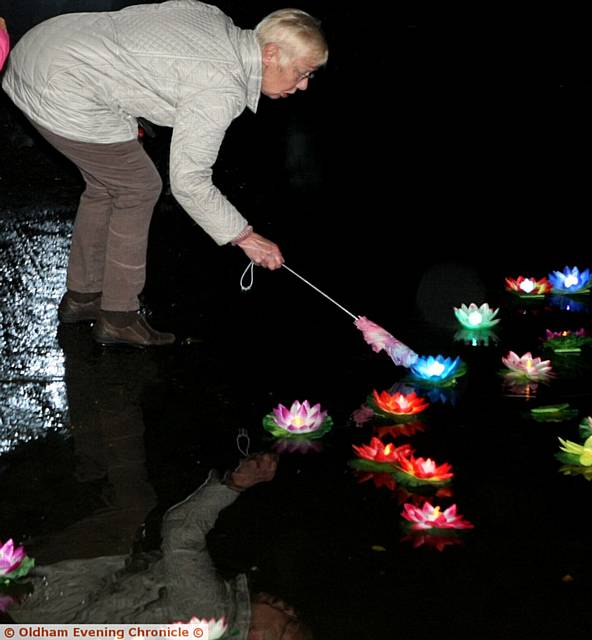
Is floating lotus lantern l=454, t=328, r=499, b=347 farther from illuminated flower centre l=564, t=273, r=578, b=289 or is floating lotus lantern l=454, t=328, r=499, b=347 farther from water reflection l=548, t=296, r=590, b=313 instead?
illuminated flower centre l=564, t=273, r=578, b=289

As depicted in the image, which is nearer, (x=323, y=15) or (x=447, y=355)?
(x=447, y=355)

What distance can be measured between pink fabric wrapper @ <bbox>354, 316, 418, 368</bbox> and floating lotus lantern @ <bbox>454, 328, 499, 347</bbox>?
17.1 inches

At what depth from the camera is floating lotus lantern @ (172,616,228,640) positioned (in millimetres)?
2574

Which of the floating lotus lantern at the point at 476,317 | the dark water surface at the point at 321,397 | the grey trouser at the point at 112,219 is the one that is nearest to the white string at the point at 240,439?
the dark water surface at the point at 321,397

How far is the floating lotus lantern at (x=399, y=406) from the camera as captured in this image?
388cm

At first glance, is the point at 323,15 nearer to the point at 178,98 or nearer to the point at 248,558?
the point at 178,98

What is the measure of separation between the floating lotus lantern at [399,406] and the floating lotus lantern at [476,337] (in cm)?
94

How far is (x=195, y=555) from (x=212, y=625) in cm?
39

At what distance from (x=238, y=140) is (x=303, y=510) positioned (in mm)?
6844

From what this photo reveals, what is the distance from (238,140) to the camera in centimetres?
968

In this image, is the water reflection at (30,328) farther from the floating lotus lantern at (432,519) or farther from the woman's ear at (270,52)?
the woman's ear at (270,52)

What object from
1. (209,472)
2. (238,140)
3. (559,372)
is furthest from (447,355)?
(238,140)

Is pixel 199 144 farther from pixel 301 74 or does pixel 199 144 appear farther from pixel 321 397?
pixel 321 397

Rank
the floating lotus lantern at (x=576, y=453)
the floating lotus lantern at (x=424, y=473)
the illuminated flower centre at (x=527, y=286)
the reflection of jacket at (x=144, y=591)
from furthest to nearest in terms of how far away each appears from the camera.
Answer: the illuminated flower centre at (x=527, y=286)
the floating lotus lantern at (x=576, y=453)
the floating lotus lantern at (x=424, y=473)
the reflection of jacket at (x=144, y=591)
